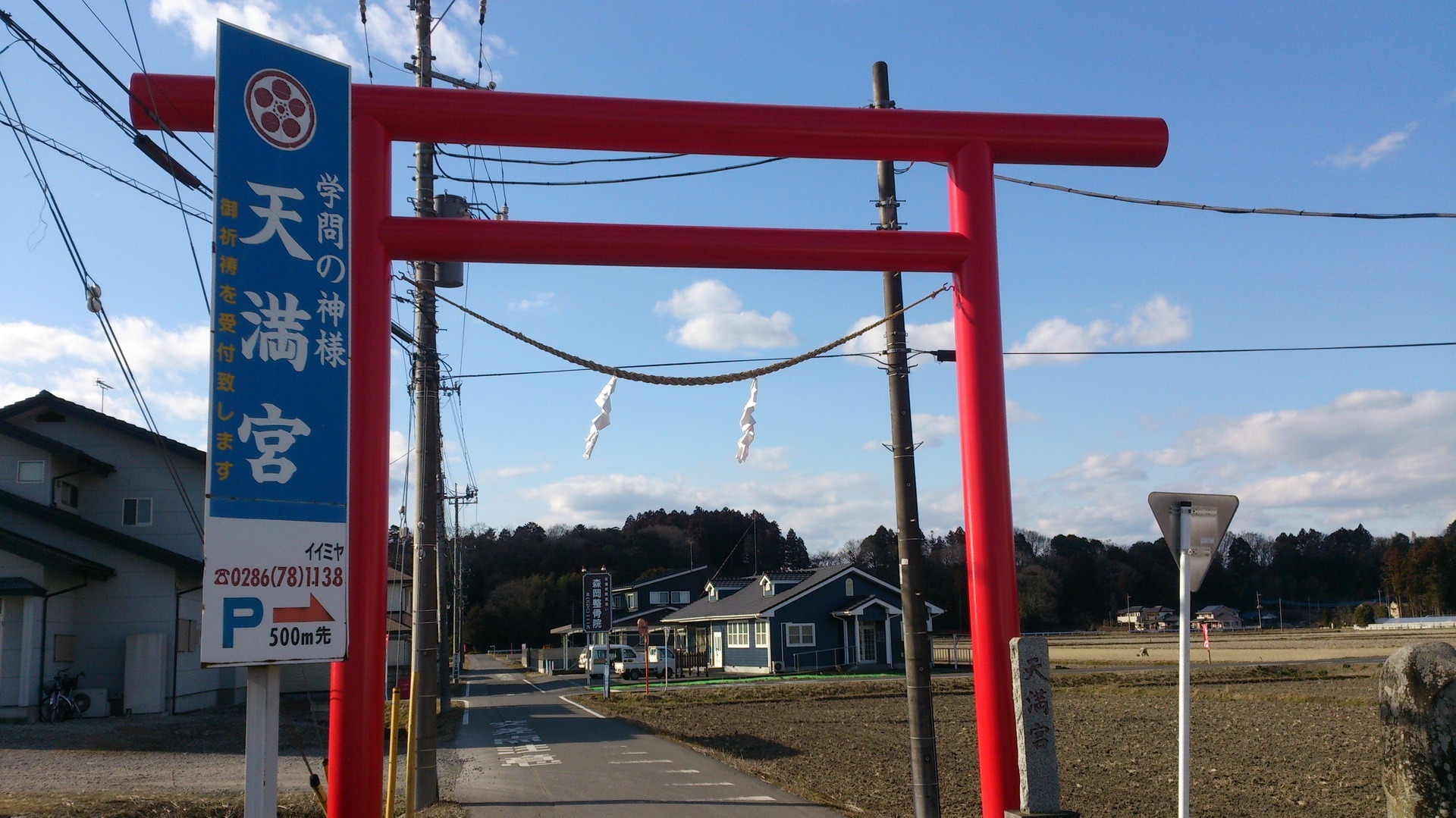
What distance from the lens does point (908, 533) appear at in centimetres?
941

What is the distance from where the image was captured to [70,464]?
23938mm

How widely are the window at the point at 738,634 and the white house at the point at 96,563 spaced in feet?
74.9

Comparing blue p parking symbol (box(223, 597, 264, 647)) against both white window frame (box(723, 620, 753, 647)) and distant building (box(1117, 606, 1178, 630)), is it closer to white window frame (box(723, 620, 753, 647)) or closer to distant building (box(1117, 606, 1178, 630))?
white window frame (box(723, 620, 753, 647))

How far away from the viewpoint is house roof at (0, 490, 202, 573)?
22.2 m

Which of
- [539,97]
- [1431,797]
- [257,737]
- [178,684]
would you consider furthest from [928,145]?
[178,684]

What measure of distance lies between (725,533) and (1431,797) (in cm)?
9449

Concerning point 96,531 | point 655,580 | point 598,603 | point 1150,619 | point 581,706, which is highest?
point 96,531

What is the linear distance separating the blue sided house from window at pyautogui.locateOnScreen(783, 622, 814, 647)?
32 mm

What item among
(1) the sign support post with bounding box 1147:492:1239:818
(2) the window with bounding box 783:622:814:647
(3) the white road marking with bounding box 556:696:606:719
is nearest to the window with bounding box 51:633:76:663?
(3) the white road marking with bounding box 556:696:606:719

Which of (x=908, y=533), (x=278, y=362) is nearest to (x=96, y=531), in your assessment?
(x=908, y=533)

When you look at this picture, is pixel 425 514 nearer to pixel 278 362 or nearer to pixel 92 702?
pixel 278 362

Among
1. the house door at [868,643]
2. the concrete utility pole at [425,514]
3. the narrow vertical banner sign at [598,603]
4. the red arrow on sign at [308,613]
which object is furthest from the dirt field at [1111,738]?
the house door at [868,643]

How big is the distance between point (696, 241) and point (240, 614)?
338cm

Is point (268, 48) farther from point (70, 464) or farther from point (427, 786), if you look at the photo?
point (70, 464)
